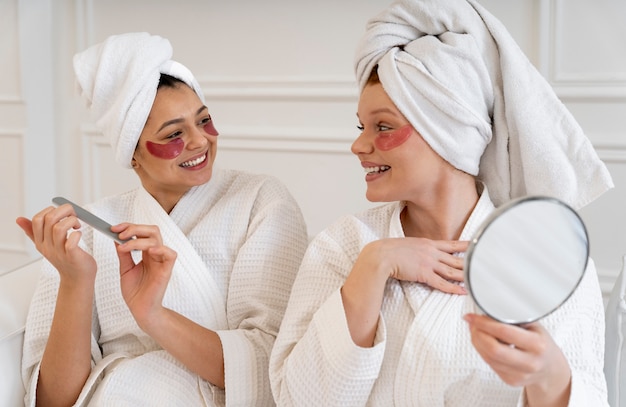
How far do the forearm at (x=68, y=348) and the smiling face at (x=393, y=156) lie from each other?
0.58m

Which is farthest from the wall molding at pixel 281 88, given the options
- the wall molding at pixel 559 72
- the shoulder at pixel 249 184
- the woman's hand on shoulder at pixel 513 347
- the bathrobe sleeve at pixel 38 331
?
the woman's hand on shoulder at pixel 513 347

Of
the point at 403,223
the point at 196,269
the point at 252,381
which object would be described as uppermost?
the point at 403,223

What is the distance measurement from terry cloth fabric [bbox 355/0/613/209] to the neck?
0.04 m

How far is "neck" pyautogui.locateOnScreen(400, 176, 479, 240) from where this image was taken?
1.54m

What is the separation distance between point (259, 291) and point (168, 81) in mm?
473

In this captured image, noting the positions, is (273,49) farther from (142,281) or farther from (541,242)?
(541,242)

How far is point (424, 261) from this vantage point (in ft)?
4.80

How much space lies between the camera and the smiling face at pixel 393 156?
151cm

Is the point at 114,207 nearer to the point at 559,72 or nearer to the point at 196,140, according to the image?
the point at 196,140

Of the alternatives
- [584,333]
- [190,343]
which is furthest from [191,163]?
[584,333]

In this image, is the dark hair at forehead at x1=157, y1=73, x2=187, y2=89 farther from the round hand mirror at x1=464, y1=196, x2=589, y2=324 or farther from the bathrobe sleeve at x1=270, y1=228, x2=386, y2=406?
the round hand mirror at x1=464, y1=196, x2=589, y2=324

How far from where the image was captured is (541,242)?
3.35 ft

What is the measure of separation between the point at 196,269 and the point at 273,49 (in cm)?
130

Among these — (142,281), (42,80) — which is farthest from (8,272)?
(42,80)
